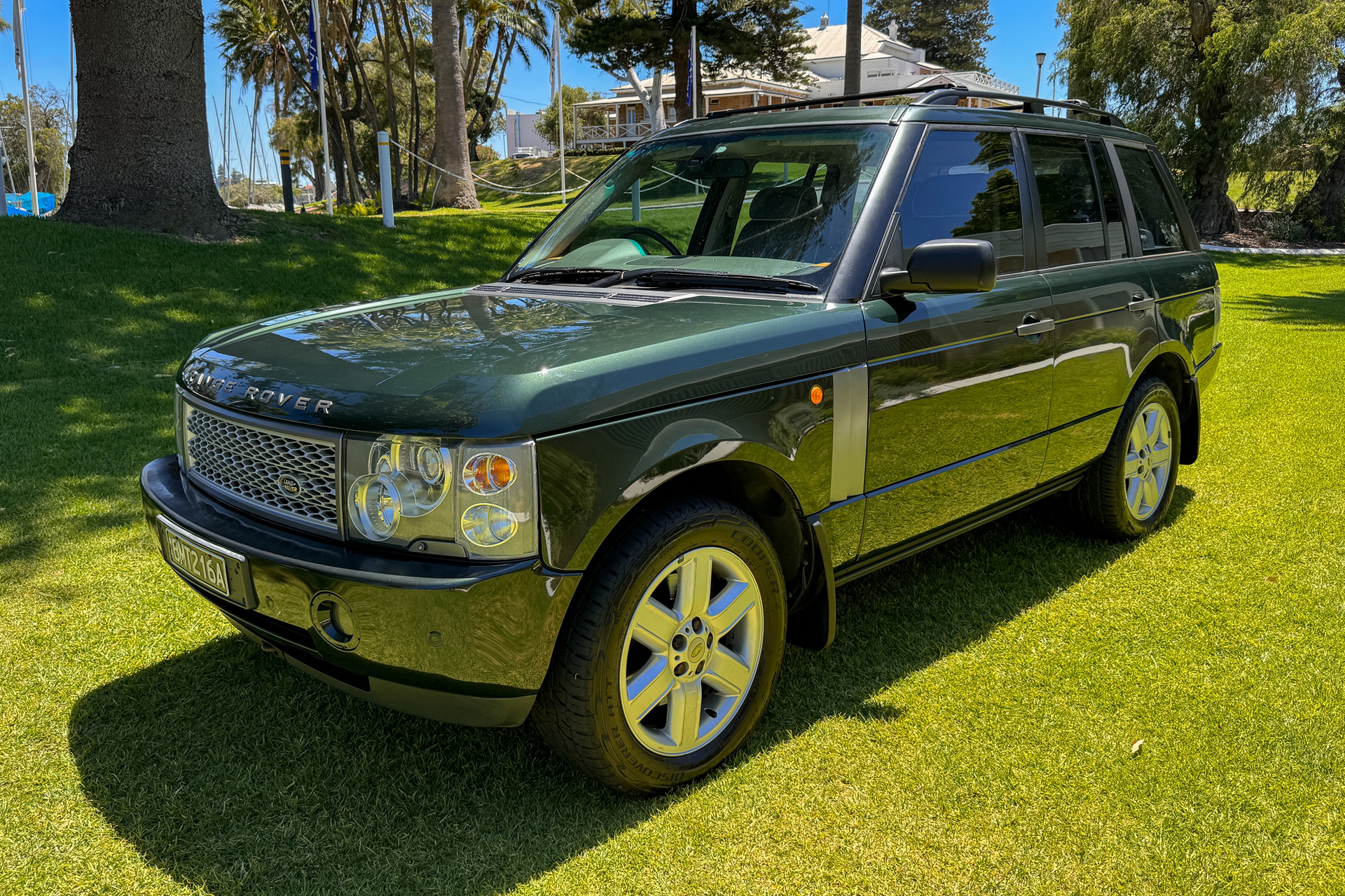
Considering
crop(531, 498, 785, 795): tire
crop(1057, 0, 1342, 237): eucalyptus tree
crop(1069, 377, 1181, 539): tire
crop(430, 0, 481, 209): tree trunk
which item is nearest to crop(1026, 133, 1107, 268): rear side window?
crop(1069, 377, 1181, 539): tire

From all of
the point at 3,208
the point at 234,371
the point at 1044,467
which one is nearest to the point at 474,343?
the point at 234,371

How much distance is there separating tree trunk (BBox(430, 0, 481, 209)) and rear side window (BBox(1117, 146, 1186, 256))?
49.6 ft

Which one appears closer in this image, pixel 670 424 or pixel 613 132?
pixel 670 424

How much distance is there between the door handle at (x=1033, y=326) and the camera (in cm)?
372

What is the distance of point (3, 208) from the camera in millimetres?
12312

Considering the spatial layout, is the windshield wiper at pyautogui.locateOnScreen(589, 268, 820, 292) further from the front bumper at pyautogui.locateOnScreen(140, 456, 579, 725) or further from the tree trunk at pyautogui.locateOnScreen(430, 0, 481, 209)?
the tree trunk at pyautogui.locateOnScreen(430, 0, 481, 209)

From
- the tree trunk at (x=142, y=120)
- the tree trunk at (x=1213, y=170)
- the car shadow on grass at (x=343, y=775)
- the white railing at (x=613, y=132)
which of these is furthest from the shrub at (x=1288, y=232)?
the white railing at (x=613, y=132)

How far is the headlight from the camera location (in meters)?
2.29

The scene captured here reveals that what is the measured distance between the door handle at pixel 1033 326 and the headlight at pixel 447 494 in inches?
86.6

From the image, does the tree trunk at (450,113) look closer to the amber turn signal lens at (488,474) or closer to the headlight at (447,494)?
the headlight at (447,494)

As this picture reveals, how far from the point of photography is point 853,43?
1973 cm

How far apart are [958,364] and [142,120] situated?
9.39 m

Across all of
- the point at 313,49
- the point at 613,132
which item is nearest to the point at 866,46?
the point at 613,132

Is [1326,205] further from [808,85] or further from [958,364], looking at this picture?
[808,85]
